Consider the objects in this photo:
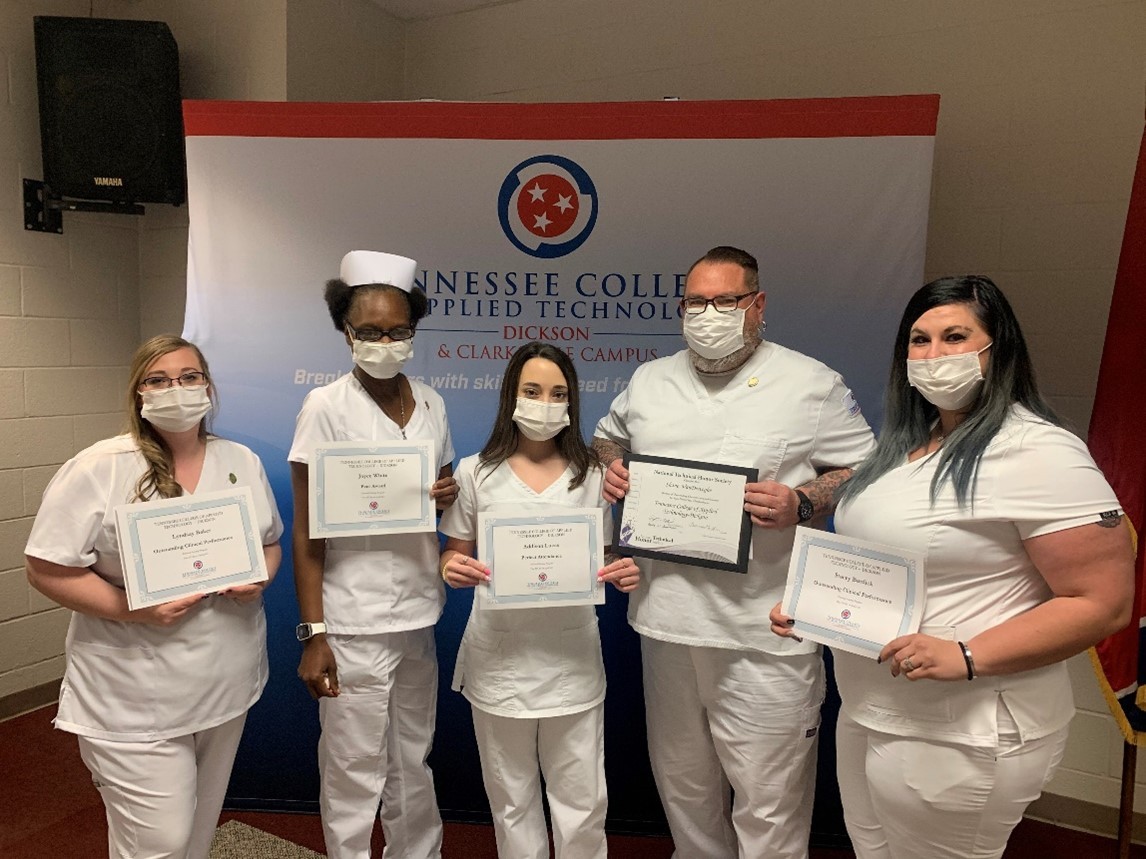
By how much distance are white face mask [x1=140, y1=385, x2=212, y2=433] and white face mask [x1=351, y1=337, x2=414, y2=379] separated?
1.25ft

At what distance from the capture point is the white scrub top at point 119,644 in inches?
65.6

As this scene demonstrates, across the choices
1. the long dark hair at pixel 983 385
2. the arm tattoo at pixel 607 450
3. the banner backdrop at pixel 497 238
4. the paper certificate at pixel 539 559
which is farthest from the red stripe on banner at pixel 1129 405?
the paper certificate at pixel 539 559

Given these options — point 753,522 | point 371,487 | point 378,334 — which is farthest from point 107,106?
point 753,522

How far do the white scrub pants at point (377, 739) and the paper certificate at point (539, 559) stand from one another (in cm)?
45

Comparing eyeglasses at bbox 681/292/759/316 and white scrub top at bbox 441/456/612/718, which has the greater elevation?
eyeglasses at bbox 681/292/759/316

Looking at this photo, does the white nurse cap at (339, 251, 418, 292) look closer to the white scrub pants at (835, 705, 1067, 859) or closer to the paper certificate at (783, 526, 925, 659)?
the paper certificate at (783, 526, 925, 659)

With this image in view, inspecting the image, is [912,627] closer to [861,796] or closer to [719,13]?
[861,796]

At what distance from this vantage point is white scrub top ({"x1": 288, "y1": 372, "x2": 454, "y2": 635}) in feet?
6.57

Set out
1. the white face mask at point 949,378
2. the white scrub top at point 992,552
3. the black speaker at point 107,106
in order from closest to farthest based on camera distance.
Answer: the white scrub top at point 992,552, the white face mask at point 949,378, the black speaker at point 107,106

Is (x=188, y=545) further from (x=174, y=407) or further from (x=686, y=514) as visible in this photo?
(x=686, y=514)

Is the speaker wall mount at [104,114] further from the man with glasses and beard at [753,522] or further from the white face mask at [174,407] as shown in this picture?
the man with glasses and beard at [753,522]

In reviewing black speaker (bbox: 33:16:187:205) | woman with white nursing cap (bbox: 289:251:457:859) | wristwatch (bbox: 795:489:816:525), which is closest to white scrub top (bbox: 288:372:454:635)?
woman with white nursing cap (bbox: 289:251:457:859)

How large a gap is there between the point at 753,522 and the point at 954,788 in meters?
0.67

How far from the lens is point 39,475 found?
3395 millimetres
